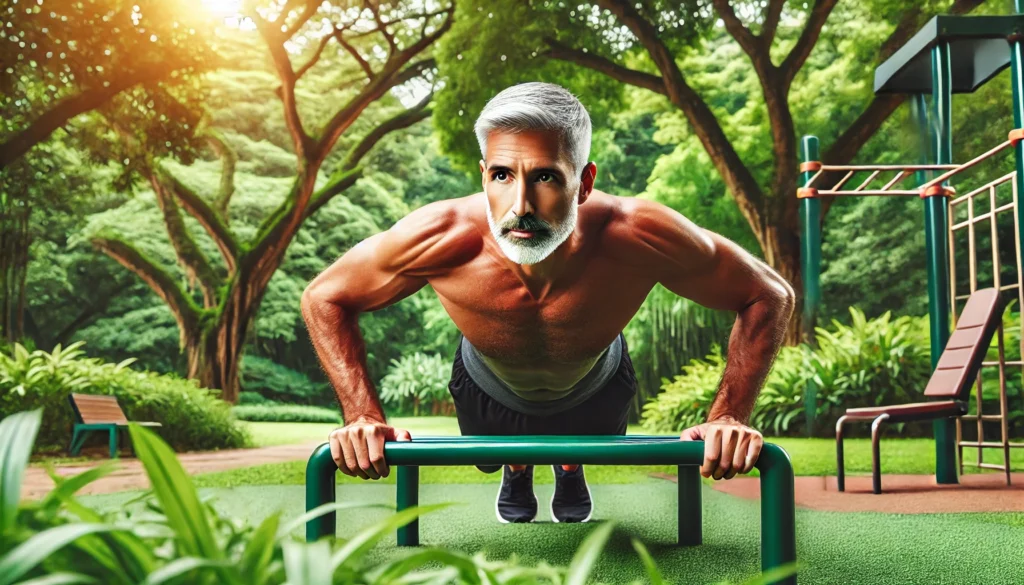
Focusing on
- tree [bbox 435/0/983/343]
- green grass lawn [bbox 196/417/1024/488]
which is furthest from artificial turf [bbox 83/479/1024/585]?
tree [bbox 435/0/983/343]

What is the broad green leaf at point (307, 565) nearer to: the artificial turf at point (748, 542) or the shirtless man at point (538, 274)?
the shirtless man at point (538, 274)

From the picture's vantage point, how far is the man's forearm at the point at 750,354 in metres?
1.65

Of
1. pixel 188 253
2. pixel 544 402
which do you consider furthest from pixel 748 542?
pixel 188 253

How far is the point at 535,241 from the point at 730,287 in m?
0.50

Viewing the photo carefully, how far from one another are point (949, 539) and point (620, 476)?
11.3 ft

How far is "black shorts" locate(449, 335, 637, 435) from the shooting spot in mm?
2559

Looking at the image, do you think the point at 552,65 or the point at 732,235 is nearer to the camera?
the point at 552,65

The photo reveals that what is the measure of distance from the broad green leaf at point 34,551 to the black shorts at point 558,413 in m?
2.12

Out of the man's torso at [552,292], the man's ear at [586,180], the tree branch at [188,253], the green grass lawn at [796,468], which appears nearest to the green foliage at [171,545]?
the man's ear at [586,180]

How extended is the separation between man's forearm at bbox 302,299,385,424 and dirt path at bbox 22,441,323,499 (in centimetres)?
258

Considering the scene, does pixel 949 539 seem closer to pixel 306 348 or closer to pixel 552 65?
pixel 552 65

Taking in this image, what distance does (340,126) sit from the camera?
11664mm

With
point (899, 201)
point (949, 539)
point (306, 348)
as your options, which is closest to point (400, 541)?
point (949, 539)

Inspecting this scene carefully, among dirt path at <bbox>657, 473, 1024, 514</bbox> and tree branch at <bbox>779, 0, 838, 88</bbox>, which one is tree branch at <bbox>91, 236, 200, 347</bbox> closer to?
tree branch at <bbox>779, 0, 838, 88</bbox>
